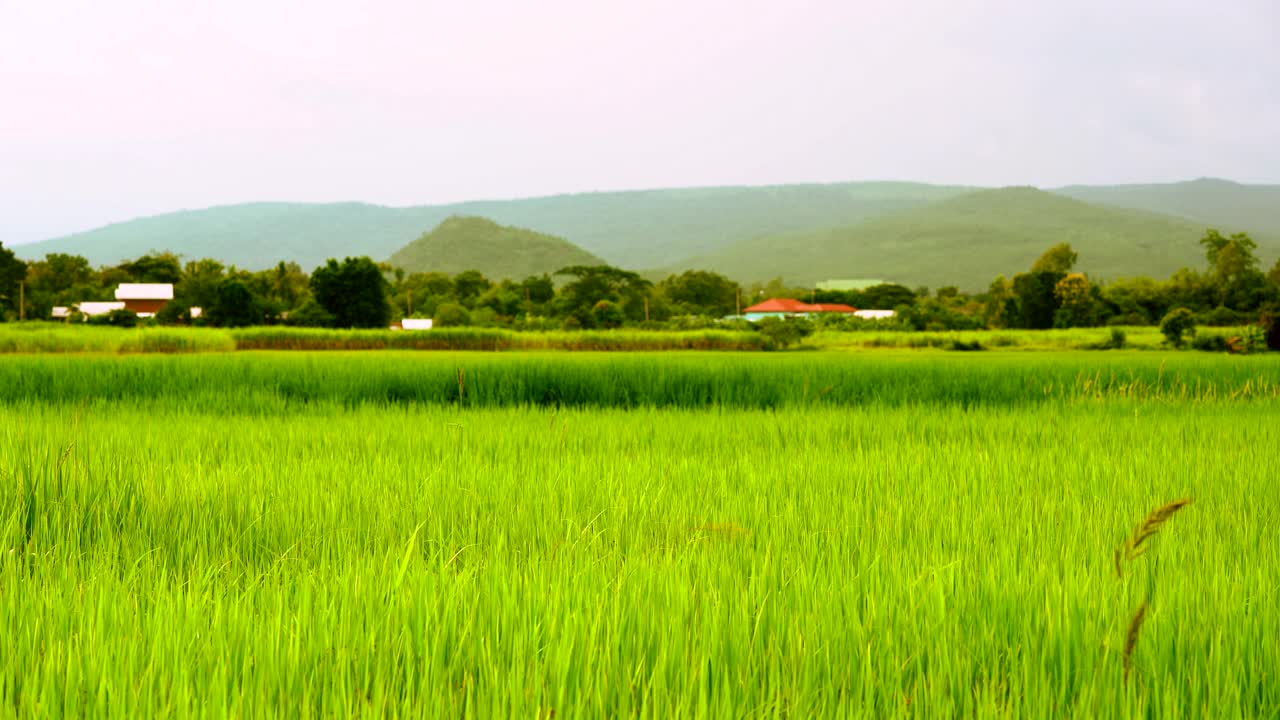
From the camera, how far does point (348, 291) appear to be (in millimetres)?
44625

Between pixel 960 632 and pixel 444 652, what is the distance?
0.95 metres

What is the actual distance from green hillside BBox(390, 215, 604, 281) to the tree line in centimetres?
7239

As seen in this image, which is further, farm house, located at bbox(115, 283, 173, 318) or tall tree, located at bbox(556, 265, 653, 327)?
farm house, located at bbox(115, 283, 173, 318)

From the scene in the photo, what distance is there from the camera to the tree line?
146 ft

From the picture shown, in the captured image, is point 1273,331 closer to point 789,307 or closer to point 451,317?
point 451,317

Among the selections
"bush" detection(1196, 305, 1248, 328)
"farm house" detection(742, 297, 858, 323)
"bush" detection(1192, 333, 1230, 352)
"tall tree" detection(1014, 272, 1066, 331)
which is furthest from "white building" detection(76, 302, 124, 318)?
"bush" detection(1196, 305, 1248, 328)

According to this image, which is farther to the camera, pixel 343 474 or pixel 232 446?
pixel 232 446

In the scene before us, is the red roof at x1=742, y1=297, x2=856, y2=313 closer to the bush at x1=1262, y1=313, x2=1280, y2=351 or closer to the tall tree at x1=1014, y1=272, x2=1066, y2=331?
the tall tree at x1=1014, y1=272, x2=1066, y2=331

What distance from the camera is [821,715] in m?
1.14

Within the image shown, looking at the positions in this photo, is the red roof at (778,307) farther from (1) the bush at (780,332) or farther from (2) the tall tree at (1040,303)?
(1) the bush at (780,332)

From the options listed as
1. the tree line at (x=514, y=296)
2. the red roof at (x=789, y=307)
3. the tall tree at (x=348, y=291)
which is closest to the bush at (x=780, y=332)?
the tree line at (x=514, y=296)

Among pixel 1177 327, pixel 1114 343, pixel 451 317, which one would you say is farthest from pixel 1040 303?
pixel 451 317

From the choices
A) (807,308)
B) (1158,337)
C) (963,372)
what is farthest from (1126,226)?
(963,372)

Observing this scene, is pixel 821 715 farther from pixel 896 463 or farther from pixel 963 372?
pixel 963 372
